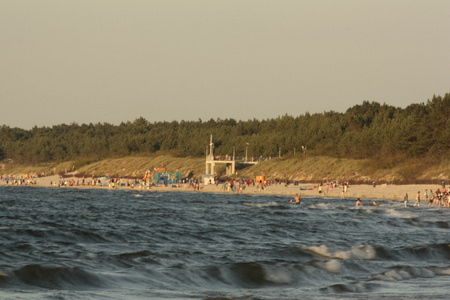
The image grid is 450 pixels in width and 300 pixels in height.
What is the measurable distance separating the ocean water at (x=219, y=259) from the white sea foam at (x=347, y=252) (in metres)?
0.03

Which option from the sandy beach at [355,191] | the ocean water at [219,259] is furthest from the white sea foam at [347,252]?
the sandy beach at [355,191]

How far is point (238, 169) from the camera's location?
368ft

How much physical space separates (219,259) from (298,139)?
94.7 metres

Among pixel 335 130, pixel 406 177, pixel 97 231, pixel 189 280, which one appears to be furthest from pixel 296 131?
pixel 189 280

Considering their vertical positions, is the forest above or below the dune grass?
above

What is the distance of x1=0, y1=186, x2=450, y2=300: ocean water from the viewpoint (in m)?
15.7

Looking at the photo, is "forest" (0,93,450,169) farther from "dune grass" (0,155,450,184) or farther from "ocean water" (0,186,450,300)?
"ocean water" (0,186,450,300)

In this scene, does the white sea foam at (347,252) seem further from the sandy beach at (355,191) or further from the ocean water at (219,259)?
the sandy beach at (355,191)

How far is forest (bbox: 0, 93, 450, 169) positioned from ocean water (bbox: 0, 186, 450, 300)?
167 feet

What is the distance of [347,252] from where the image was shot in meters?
23.0

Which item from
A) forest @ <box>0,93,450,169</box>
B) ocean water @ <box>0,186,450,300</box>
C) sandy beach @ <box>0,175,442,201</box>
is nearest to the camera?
ocean water @ <box>0,186,450,300</box>

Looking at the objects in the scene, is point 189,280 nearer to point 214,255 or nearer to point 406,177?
point 214,255

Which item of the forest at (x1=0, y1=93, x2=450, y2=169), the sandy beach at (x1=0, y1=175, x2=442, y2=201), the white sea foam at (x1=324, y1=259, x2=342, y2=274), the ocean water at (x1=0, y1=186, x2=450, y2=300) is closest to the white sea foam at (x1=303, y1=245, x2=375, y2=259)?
the ocean water at (x1=0, y1=186, x2=450, y2=300)

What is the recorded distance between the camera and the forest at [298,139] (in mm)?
84306
